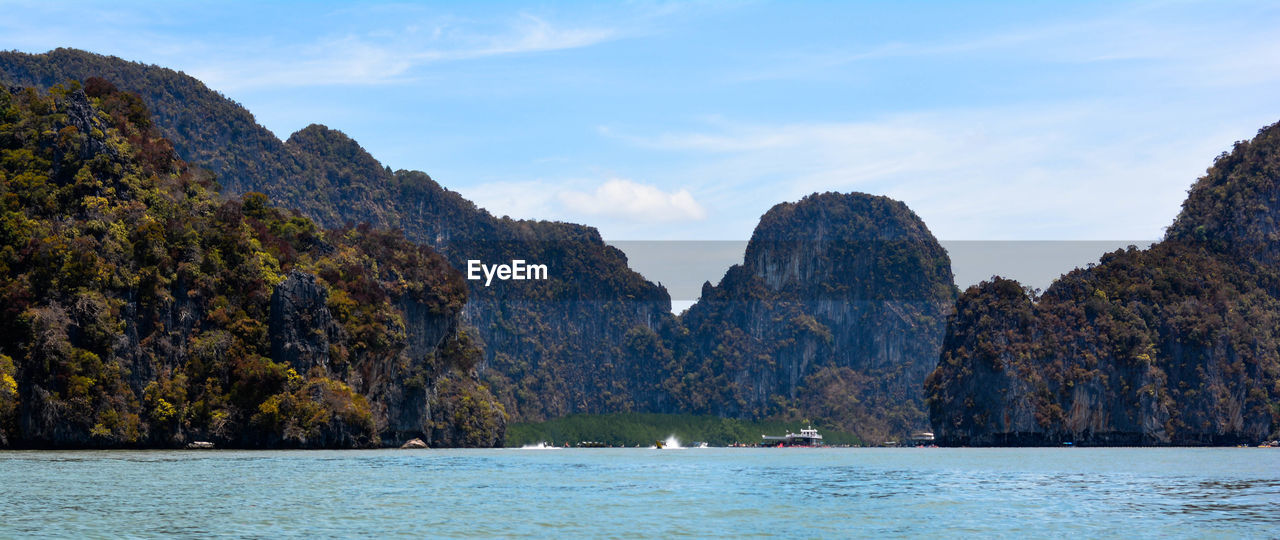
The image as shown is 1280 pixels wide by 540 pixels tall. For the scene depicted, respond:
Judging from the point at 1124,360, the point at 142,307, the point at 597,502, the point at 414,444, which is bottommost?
the point at 414,444

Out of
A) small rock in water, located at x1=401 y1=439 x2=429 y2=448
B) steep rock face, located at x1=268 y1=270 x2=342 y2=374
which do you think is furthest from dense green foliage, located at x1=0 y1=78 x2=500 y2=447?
small rock in water, located at x1=401 y1=439 x2=429 y2=448

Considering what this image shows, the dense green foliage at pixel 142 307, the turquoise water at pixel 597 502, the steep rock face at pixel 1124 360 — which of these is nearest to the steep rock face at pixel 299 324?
the dense green foliage at pixel 142 307

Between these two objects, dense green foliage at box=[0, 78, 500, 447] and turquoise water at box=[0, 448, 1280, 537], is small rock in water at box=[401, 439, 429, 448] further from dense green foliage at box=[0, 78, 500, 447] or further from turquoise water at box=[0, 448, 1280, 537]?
turquoise water at box=[0, 448, 1280, 537]

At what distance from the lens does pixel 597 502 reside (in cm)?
5097

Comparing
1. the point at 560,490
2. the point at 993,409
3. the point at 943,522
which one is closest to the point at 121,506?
the point at 560,490

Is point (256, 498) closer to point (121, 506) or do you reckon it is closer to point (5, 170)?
point (121, 506)

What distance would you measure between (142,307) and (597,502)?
227 ft

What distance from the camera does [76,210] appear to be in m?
106

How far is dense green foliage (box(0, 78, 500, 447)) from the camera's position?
93.9 m

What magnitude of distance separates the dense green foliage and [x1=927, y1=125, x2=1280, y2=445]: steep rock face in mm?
98547

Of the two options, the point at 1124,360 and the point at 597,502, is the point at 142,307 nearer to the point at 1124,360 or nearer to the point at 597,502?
the point at 597,502

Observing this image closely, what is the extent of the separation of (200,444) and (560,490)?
57.8 m

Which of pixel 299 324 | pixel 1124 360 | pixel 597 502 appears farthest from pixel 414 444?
pixel 1124 360

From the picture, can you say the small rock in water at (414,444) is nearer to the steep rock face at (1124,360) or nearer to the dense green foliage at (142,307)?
the dense green foliage at (142,307)
